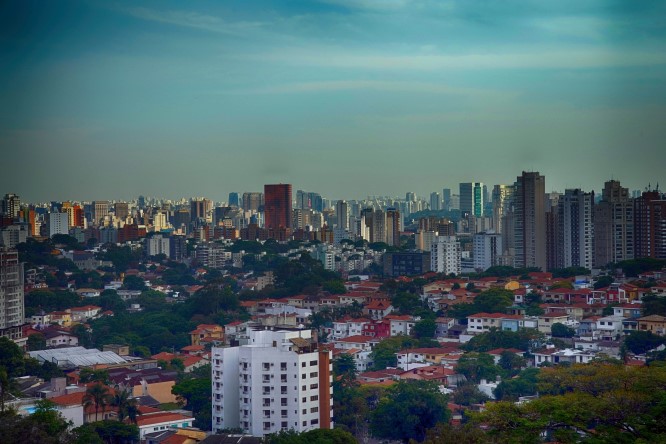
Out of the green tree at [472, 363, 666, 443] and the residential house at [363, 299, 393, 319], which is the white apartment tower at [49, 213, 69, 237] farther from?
the green tree at [472, 363, 666, 443]

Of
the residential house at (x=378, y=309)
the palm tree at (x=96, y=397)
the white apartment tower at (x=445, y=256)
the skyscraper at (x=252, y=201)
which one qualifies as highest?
the skyscraper at (x=252, y=201)

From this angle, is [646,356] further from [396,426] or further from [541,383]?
[396,426]

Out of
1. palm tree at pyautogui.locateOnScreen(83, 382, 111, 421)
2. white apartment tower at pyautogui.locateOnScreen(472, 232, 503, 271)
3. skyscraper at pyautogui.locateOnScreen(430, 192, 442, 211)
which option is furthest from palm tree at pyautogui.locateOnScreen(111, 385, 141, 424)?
skyscraper at pyautogui.locateOnScreen(430, 192, 442, 211)

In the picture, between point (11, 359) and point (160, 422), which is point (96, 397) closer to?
point (160, 422)

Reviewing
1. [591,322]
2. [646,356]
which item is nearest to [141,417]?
[646,356]

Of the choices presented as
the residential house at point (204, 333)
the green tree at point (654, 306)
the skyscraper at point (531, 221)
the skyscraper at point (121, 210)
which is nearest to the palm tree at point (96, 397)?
the residential house at point (204, 333)

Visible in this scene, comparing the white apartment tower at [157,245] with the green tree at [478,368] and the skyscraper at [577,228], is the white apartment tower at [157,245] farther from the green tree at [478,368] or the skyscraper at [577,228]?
the green tree at [478,368]

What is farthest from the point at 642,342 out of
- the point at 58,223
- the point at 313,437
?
the point at 58,223
